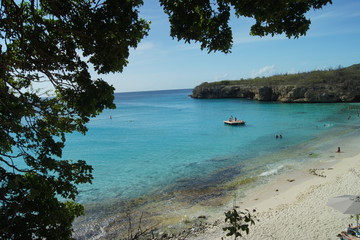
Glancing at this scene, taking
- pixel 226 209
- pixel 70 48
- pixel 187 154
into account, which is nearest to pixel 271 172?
pixel 226 209

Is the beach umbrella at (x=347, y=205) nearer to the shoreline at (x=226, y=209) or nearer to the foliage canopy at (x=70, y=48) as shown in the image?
the shoreline at (x=226, y=209)

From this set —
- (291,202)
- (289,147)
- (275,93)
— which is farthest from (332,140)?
(275,93)

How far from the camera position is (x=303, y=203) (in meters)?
15.4

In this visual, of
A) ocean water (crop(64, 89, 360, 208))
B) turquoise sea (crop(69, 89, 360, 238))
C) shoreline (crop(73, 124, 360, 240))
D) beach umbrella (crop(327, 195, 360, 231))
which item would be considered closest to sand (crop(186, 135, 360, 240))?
shoreline (crop(73, 124, 360, 240))

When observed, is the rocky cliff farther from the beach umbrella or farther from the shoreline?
the beach umbrella

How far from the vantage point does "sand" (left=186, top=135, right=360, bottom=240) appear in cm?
1230

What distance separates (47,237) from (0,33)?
4549 mm

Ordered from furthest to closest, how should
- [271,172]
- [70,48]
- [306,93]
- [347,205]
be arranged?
[306,93] < [271,172] < [347,205] < [70,48]

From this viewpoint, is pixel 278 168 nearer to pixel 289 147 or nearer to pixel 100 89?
pixel 289 147

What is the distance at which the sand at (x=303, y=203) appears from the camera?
12297 mm

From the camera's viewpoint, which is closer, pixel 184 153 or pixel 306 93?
pixel 184 153

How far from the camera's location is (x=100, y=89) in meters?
5.50

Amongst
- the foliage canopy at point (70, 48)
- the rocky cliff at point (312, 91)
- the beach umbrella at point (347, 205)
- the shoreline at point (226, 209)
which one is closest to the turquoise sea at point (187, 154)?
the shoreline at point (226, 209)

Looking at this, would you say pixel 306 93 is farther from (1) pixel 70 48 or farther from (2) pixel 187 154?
(1) pixel 70 48
